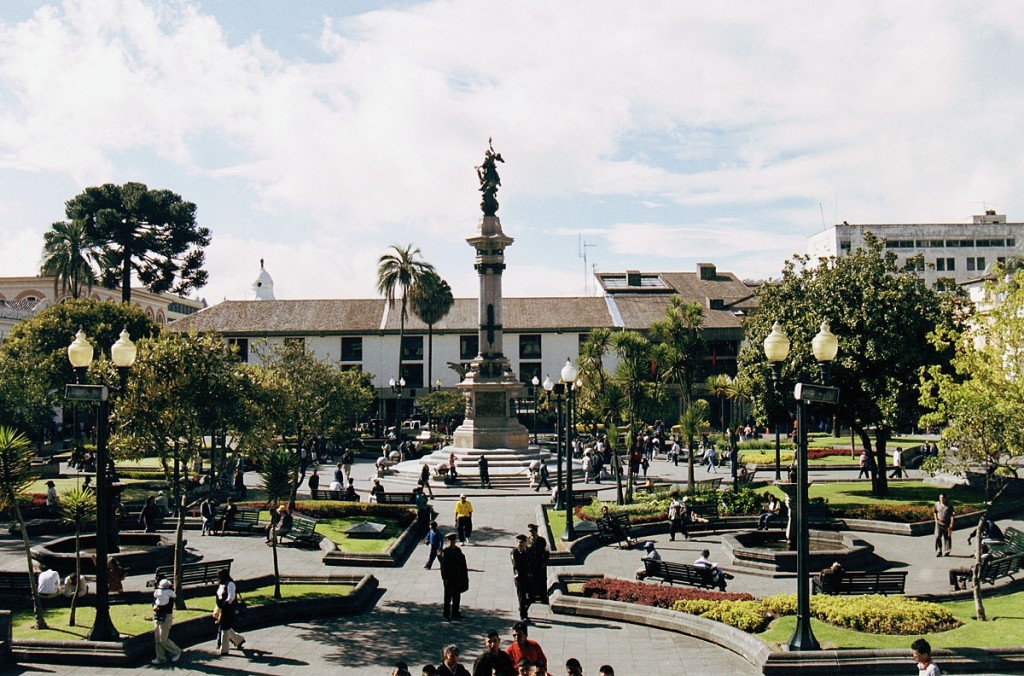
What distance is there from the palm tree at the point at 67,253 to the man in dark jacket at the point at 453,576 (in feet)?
154

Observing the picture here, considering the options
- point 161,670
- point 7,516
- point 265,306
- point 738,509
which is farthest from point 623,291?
point 161,670

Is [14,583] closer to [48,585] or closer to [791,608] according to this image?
[48,585]

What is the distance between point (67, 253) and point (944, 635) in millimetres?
54201

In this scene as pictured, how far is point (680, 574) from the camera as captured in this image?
1792 centimetres

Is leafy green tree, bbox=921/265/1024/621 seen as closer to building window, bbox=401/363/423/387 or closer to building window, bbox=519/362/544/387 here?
building window, bbox=519/362/544/387

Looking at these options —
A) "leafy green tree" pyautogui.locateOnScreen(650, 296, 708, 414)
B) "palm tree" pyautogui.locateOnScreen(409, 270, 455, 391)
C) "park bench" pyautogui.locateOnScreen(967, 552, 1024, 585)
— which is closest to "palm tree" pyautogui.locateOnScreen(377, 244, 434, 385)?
"palm tree" pyautogui.locateOnScreen(409, 270, 455, 391)

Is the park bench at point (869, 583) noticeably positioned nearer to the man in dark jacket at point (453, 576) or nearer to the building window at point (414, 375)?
the man in dark jacket at point (453, 576)

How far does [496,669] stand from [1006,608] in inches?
425

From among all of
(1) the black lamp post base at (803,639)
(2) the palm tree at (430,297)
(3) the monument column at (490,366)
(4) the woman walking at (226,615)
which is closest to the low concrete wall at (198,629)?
(4) the woman walking at (226,615)

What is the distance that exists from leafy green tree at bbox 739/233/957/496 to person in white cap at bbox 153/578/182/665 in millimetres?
20707

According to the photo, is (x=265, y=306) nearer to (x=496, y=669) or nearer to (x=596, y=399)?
(x=596, y=399)

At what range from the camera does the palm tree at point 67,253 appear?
53781mm

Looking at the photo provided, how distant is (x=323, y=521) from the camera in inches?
1036

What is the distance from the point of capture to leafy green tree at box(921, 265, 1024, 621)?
17797mm
